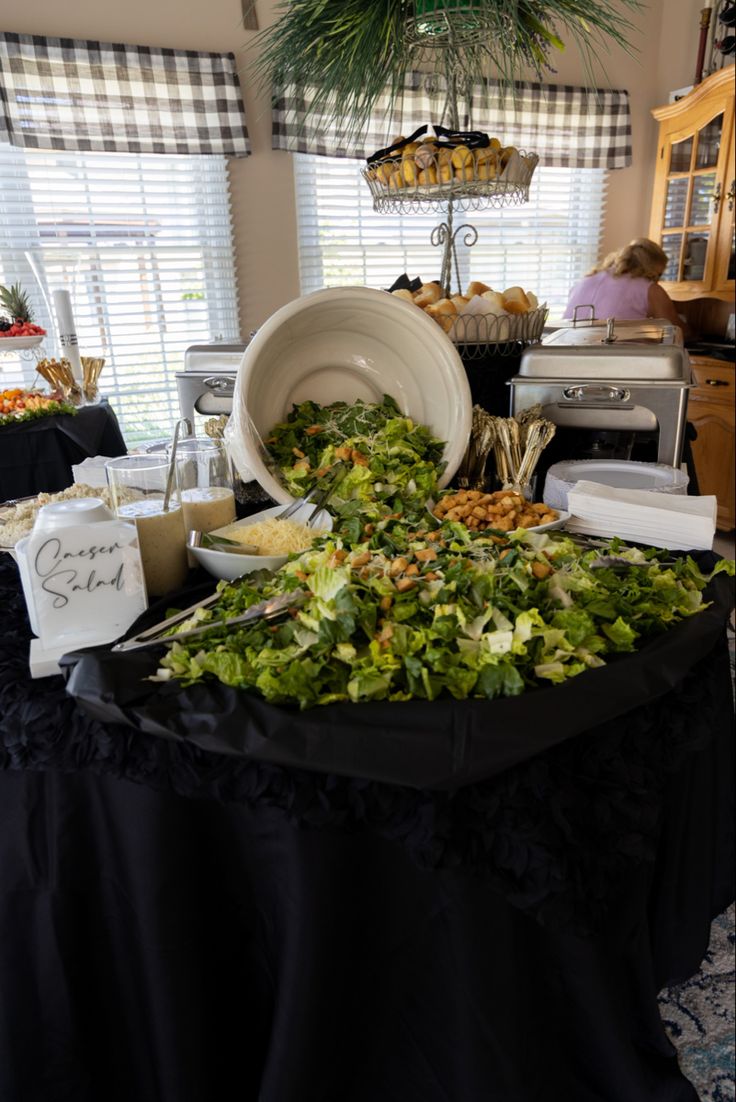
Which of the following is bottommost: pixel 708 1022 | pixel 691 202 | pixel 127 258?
pixel 708 1022

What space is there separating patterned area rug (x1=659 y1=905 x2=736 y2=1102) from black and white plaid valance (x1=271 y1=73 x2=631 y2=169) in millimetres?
3403

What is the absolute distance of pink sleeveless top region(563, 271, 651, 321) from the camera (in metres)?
3.33

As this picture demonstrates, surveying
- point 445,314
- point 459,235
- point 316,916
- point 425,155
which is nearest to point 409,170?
point 425,155

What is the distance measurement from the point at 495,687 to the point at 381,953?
1.07ft

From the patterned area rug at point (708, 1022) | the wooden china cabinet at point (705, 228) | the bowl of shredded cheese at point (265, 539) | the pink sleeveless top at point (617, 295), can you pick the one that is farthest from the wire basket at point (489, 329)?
the wooden china cabinet at point (705, 228)

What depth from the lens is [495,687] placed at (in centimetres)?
65

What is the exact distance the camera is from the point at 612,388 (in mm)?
1331

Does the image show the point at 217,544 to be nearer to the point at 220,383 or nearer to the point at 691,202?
the point at 220,383

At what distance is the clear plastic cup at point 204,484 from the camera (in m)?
0.98

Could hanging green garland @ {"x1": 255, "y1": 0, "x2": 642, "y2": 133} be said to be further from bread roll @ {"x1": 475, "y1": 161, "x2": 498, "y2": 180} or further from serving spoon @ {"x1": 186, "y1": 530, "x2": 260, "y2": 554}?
serving spoon @ {"x1": 186, "y1": 530, "x2": 260, "y2": 554}

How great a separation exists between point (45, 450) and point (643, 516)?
1.98 metres

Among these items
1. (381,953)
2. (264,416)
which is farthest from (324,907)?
(264,416)

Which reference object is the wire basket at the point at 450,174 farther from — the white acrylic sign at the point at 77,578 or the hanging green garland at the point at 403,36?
the white acrylic sign at the point at 77,578

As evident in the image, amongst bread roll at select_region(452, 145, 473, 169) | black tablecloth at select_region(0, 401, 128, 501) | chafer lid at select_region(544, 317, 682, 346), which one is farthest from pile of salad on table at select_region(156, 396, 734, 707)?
black tablecloth at select_region(0, 401, 128, 501)
